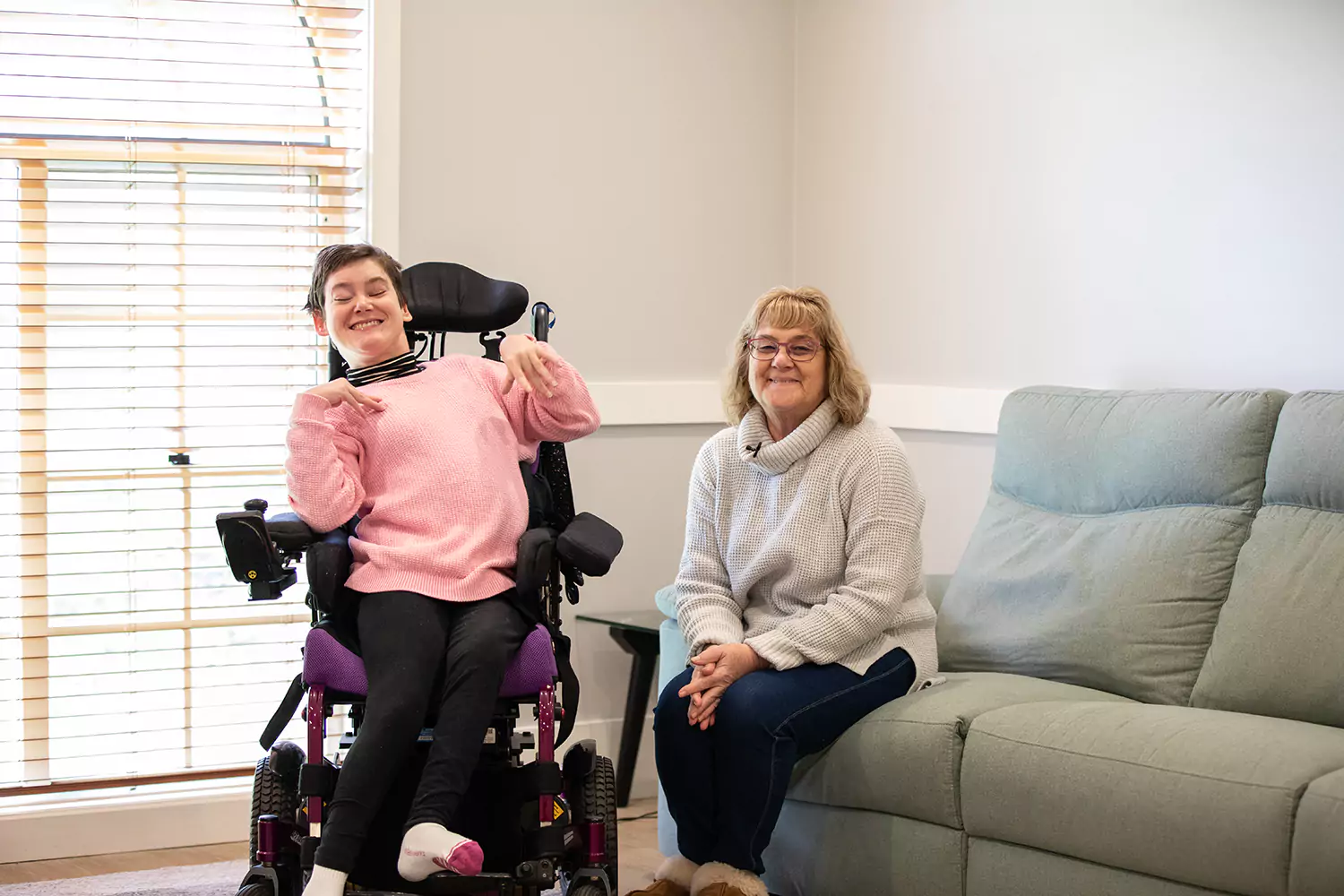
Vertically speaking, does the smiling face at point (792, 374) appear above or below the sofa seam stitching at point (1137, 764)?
above

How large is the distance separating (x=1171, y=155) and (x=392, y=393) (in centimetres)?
167

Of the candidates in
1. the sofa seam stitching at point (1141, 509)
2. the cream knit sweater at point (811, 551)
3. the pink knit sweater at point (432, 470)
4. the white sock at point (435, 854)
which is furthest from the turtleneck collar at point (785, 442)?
the white sock at point (435, 854)

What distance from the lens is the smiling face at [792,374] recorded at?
8.12 ft

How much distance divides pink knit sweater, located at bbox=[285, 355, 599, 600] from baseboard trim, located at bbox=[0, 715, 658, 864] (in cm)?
119

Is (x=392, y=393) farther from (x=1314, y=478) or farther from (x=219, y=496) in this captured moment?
(x=1314, y=478)

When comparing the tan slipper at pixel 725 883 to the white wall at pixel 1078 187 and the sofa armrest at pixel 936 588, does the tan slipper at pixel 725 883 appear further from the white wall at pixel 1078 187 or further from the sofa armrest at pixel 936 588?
the white wall at pixel 1078 187

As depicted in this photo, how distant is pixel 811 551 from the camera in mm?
2420

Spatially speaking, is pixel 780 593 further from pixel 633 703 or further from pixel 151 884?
pixel 151 884

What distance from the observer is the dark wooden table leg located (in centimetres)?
342

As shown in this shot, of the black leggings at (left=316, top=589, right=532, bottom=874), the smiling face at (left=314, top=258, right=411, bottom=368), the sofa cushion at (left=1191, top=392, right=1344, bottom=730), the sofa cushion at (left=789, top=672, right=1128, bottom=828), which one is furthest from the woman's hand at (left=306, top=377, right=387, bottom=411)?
the sofa cushion at (left=1191, top=392, right=1344, bottom=730)

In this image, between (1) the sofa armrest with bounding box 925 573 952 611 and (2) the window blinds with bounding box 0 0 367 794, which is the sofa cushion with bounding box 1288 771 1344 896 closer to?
(1) the sofa armrest with bounding box 925 573 952 611

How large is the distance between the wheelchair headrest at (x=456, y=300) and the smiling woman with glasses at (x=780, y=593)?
0.46 meters

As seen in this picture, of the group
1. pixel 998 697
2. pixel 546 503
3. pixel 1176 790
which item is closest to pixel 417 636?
pixel 546 503

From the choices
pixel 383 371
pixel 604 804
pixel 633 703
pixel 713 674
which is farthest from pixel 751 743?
pixel 633 703
